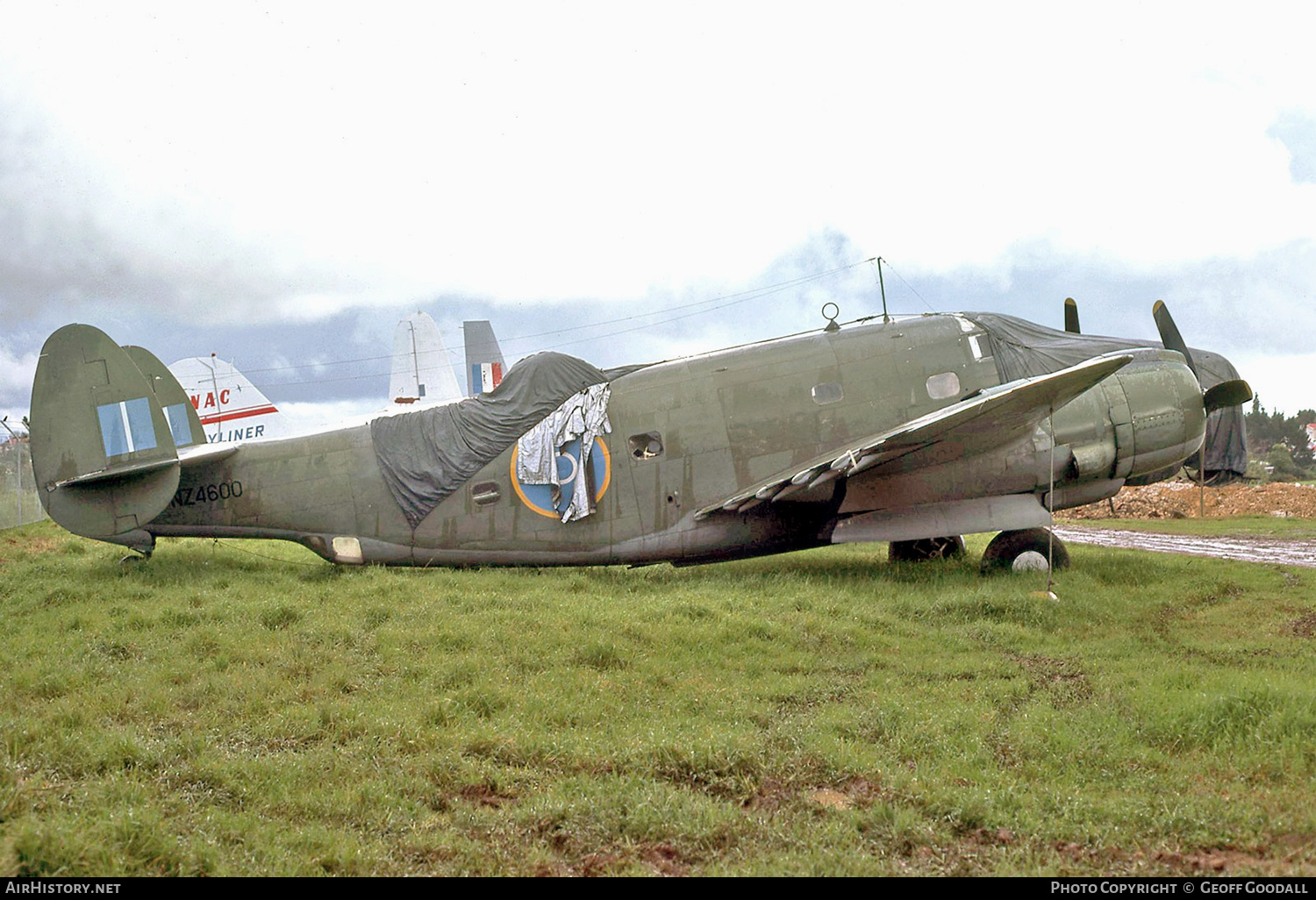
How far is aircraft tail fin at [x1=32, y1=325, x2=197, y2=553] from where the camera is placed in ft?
37.8

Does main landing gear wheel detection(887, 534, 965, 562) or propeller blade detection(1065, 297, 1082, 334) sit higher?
propeller blade detection(1065, 297, 1082, 334)

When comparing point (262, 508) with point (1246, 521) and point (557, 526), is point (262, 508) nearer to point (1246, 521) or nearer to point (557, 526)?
point (557, 526)

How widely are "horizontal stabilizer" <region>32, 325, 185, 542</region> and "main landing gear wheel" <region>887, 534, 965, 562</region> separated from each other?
1082cm

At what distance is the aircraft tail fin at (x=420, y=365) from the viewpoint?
30.4 meters

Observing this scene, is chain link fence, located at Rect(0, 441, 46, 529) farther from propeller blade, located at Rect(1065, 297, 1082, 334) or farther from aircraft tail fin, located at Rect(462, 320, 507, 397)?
propeller blade, located at Rect(1065, 297, 1082, 334)

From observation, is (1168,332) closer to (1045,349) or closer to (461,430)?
(1045,349)

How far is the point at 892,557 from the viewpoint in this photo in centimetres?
1411

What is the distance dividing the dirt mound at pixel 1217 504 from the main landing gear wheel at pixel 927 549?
17710 millimetres

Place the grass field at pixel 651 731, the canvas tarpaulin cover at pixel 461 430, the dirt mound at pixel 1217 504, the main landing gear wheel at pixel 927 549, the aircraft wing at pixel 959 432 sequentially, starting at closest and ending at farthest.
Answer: the grass field at pixel 651 731 < the aircraft wing at pixel 959 432 < the canvas tarpaulin cover at pixel 461 430 < the main landing gear wheel at pixel 927 549 < the dirt mound at pixel 1217 504

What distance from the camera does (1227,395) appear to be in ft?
42.5

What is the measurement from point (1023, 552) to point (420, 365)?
23232 millimetres

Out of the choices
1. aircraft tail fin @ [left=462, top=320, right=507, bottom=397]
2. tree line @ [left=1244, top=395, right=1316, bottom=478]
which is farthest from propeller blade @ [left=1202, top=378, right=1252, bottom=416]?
tree line @ [left=1244, top=395, right=1316, bottom=478]

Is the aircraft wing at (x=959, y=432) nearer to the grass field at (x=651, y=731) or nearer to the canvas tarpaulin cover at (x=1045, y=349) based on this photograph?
the canvas tarpaulin cover at (x=1045, y=349)

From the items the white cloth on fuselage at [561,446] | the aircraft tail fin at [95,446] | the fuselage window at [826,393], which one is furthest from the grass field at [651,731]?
the fuselage window at [826,393]
